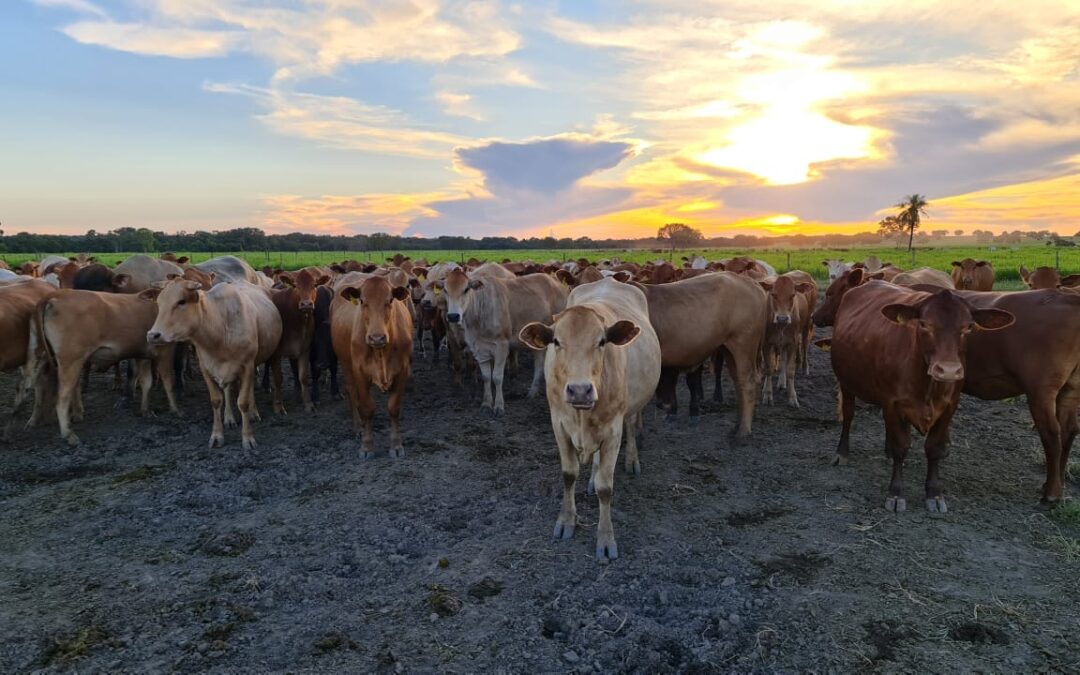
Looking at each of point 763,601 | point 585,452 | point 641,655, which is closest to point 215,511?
point 585,452

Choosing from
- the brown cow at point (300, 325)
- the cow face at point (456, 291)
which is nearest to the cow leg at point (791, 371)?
the cow face at point (456, 291)

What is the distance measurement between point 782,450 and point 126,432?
8.23 metres

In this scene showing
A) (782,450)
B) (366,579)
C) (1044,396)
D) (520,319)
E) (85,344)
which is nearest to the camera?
(366,579)

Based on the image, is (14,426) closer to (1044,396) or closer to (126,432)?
(126,432)

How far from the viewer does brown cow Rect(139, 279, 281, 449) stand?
7344 millimetres

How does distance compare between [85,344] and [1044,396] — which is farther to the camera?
[85,344]

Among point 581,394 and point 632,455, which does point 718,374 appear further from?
point 581,394

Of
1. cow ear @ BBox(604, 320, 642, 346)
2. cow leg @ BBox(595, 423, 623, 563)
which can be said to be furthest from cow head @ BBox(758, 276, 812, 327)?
cow ear @ BBox(604, 320, 642, 346)

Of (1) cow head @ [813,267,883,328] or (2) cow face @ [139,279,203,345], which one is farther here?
(1) cow head @ [813,267,883,328]

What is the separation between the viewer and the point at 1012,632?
12.5 ft

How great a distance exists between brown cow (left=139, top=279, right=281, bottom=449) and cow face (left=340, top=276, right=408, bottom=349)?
178cm

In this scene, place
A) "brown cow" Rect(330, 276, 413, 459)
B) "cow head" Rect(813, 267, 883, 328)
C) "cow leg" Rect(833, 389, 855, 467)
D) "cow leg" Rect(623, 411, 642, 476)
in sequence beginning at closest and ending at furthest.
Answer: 1. "cow leg" Rect(623, 411, 642, 476)
2. "cow leg" Rect(833, 389, 855, 467)
3. "brown cow" Rect(330, 276, 413, 459)
4. "cow head" Rect(813, 267, 883, 328)

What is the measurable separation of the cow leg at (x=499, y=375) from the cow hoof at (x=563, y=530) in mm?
3857

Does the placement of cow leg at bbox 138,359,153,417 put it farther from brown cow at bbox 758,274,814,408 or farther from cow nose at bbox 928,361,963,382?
cow nose at bbox 928,361,963,382
